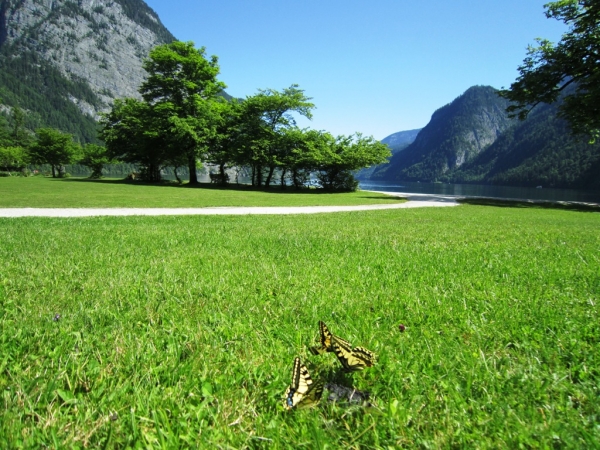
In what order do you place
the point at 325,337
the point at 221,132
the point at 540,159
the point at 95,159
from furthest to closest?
the point at 540,159 → the point at 95,159 → the point at 221,132 → the point at 325,337

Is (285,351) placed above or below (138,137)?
below

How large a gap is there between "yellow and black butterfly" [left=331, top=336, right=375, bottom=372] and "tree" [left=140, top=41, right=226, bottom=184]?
3713 centimetres

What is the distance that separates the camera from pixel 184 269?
4.15m

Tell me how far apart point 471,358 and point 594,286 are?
2638 mm

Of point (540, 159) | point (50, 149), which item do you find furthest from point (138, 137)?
point (540, 159)

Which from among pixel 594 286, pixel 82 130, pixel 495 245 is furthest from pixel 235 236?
pixel 82 130

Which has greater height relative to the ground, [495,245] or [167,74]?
[167,74]

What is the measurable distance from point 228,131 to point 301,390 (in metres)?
42.2

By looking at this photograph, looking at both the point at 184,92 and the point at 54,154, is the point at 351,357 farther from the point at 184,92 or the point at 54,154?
the point at 54,154

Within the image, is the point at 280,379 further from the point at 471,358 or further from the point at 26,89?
the point at 26,89

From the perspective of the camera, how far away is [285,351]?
83.6 inches

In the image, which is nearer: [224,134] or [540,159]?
[224,134]

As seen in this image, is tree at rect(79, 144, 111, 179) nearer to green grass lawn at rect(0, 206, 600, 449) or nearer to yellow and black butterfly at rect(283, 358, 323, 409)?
green grass lawn at rect(0, 206, 600, 449)

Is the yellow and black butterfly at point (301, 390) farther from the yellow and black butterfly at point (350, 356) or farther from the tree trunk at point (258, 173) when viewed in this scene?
the tree trunk at point (258, 173)
